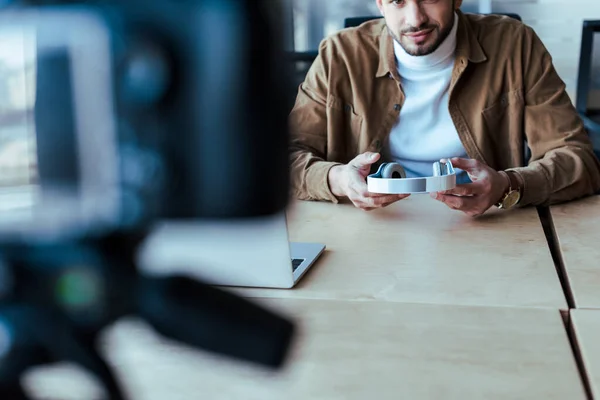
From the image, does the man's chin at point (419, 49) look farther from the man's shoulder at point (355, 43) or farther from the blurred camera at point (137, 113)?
the blurred camera at point (137, 113)

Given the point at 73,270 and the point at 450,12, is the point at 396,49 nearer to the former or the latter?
the point at 450,12

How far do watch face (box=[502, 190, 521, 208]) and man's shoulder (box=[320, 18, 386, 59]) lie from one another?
0.50 meters

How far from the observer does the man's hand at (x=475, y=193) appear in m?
1.21

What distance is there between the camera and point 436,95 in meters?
1.56

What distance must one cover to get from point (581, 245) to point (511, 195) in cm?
23

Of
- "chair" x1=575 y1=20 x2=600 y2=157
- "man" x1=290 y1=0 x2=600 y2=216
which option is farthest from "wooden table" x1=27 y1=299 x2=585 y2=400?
"chair" x1=575 y1=20 x2=600 y2=157

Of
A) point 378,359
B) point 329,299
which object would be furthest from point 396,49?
point 378,359

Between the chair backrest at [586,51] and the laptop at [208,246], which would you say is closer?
the laptop at [208,246]

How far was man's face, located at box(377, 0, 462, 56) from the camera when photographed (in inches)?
59.1

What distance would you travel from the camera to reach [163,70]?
0.82ft

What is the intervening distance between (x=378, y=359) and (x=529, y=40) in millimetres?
1128

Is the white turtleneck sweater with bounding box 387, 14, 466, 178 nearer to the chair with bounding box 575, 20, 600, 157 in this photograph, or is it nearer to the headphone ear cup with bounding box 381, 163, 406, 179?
the headphone ear cup with bounding box 381, 163, 406, 179

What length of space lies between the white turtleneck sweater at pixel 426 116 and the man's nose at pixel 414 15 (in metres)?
0.07

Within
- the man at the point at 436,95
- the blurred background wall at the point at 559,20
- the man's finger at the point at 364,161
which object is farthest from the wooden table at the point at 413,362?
the blurred background wall at the point at 559,20
